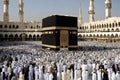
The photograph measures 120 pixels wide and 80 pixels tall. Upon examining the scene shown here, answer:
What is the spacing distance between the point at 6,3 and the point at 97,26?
16776 millimetres

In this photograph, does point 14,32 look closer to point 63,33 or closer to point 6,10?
point 6,10

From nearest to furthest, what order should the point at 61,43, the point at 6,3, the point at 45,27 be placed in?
the point at 61,43, the point at 45,27, the point at 6,3

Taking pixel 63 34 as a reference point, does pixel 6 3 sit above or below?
above

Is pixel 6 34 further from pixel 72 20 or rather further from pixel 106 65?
pixel 106 65

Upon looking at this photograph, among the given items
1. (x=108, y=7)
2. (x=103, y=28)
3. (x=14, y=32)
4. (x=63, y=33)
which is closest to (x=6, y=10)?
(x=14, y=32)

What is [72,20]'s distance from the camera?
699 inches

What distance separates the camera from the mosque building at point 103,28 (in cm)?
3256

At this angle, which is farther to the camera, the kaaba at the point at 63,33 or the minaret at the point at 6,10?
the minaret at the point at 6,10

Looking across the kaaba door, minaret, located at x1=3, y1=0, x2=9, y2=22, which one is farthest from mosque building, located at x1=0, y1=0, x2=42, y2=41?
the kaaba door

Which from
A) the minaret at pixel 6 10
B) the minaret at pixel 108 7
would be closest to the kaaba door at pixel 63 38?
the minaret at pixel 108 7

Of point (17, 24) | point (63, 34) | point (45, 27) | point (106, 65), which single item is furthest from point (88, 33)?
point (106, 65)

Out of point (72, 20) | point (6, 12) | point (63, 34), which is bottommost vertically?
point (63, 34)

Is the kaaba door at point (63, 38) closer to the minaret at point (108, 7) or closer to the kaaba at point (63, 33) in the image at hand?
the kaaba at point (63, 33)

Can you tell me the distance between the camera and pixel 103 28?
3766 cm
